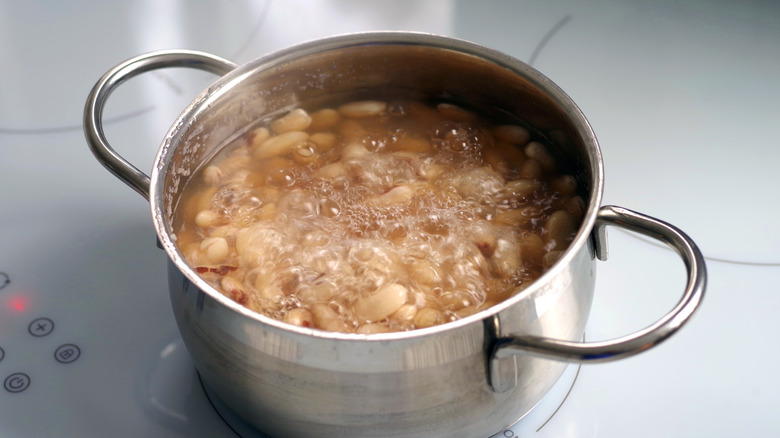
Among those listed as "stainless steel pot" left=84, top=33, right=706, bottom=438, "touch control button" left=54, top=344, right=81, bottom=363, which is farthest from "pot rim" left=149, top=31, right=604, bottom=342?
"touch control button" left=54, top=344, right=81, bottom=363

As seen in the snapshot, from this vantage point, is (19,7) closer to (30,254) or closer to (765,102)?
(30,254)

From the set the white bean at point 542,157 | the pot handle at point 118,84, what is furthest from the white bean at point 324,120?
the white bean at point 542,157

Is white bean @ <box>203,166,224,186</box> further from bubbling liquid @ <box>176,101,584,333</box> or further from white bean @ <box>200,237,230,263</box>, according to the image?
white bean @ <box>200,237,230,263</box>

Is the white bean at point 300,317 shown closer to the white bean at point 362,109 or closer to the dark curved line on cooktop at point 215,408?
the dark curved line on cooktop at point 215,408

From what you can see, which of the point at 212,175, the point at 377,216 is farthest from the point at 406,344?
the point at 212,175

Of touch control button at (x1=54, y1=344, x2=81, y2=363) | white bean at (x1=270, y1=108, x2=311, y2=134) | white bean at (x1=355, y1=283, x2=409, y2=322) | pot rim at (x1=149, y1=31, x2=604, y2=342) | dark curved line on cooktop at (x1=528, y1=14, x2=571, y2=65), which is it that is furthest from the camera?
dark curved line on cooktop at (x1=528, y1=14, x2=571, y2=65)

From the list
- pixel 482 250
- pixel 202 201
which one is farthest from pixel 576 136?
pixel 202 201
